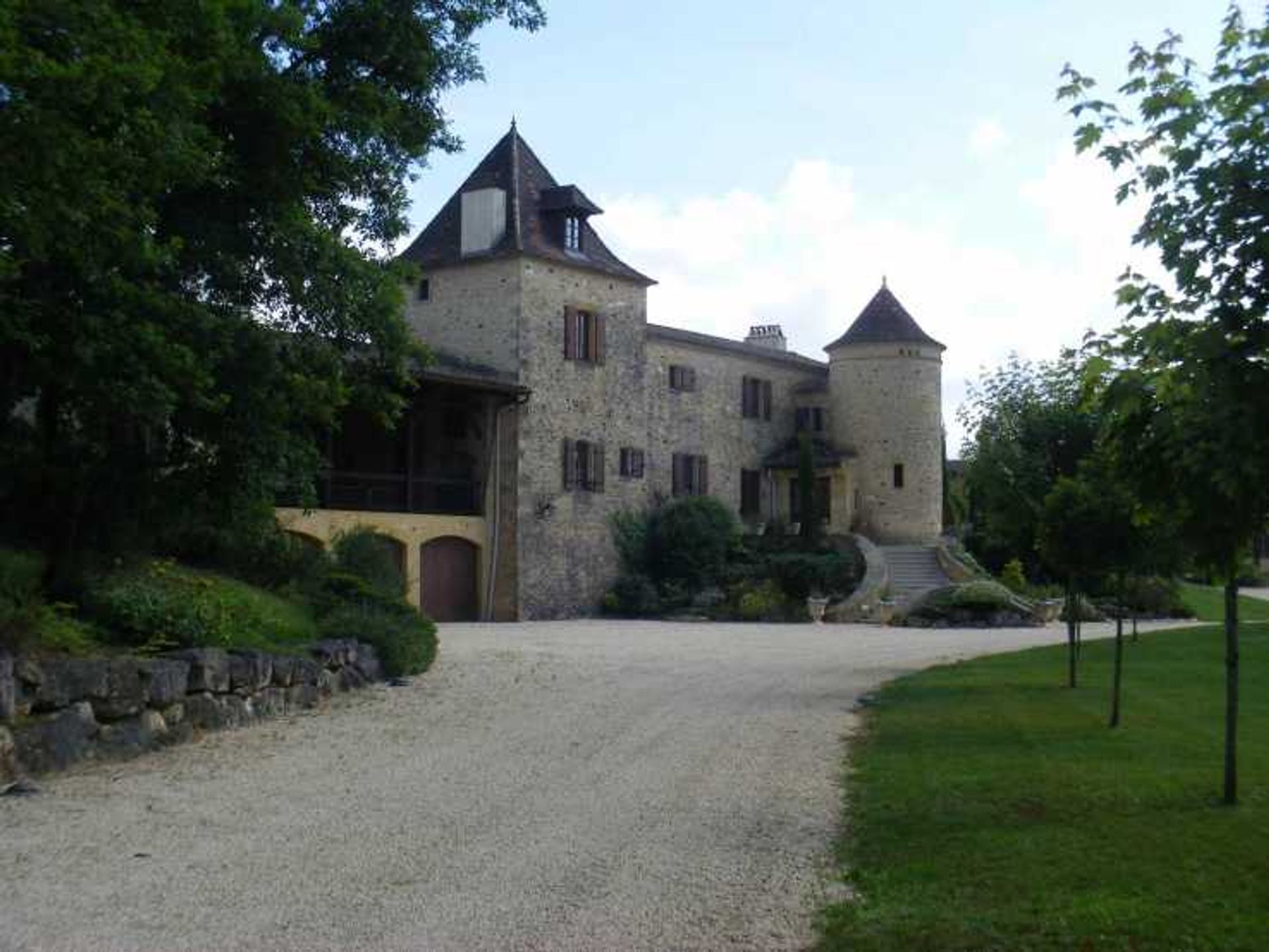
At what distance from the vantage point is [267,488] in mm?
13406

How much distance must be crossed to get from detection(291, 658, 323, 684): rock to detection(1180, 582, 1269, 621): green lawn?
22.9 m

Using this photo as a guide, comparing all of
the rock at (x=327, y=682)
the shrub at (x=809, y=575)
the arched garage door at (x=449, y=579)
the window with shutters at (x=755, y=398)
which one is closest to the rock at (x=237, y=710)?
the rock at (x=327, y=682)

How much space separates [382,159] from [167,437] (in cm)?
381

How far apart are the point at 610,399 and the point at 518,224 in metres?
5.08

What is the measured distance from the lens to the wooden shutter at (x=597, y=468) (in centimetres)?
3416

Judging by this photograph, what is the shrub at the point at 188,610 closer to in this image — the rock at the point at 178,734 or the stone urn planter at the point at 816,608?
the rock at the point at 178,734

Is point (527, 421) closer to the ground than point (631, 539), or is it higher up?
higher up

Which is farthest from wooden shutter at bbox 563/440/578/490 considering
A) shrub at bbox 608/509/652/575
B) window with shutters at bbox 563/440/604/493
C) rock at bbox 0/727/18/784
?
rock at bbox 0/727/18/784

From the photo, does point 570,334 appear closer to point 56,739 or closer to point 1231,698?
point 56,739

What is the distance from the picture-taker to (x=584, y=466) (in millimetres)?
34031

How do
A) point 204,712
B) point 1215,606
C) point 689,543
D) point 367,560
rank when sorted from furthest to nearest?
point 1215,606 → point 689,543 → point 367,560 → point 204,712

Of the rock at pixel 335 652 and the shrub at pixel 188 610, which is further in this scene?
the rock at pixel 335 652

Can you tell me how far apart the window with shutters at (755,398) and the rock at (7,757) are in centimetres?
3204

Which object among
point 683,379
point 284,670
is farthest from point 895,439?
point 284,670
